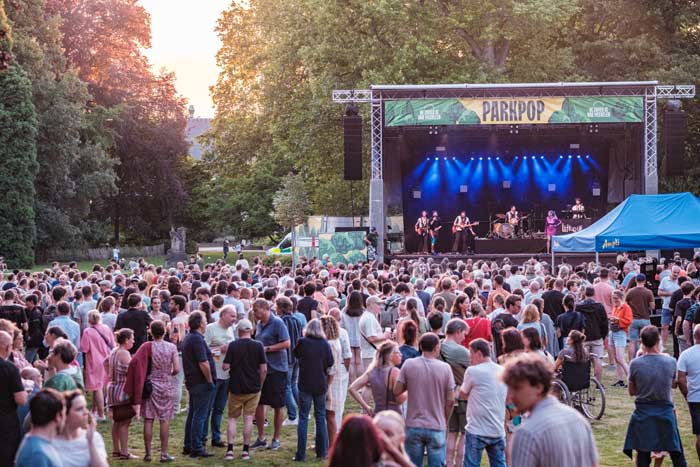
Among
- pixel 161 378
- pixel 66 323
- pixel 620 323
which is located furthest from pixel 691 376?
pixel 66 323

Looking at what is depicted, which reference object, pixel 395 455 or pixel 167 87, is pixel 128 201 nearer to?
pixel 167 87

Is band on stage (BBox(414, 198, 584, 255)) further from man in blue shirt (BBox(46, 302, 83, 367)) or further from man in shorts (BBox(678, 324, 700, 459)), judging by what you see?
man in shorts (BBox(678, 324, 700, 459))

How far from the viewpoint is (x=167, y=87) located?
56.7 meters

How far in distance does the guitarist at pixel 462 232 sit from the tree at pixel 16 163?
20283mm

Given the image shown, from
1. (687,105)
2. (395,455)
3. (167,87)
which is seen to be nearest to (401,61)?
(687,105)

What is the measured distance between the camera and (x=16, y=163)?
136 ft

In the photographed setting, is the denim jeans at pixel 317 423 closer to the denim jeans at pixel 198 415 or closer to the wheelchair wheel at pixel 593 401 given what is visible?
the denim jeans at pixel 198 415

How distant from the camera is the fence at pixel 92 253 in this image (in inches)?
1852

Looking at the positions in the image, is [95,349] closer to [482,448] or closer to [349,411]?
[349,411]

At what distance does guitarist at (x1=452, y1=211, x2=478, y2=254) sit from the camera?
100 feet

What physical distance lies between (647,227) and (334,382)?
10.9 meters

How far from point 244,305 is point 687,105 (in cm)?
2700

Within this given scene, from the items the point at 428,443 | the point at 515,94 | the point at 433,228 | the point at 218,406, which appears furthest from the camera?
the point at 433,228

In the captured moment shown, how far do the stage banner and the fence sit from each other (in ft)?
85.8
